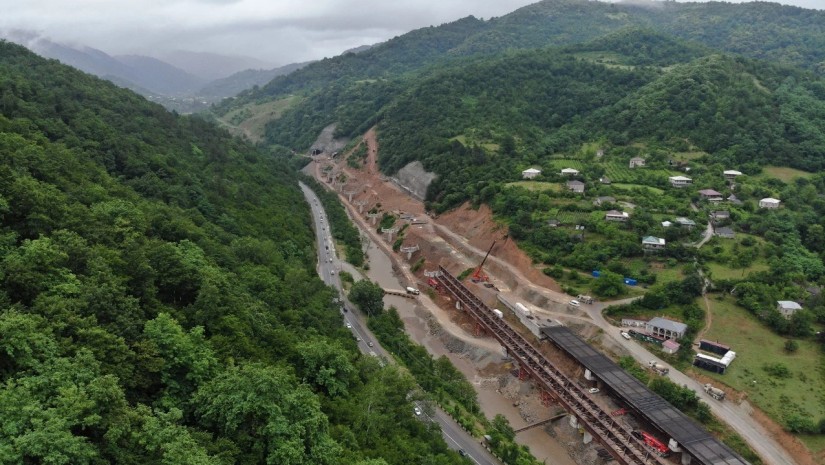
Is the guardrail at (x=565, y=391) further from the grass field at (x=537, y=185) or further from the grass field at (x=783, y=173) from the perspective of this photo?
the grass field at (x=783, y=173)

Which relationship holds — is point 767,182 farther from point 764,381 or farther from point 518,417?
point 518,417

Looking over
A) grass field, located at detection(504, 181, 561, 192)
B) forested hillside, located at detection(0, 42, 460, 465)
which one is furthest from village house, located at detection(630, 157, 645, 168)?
forested hillside, located at detection(0, 42, 460, 465)

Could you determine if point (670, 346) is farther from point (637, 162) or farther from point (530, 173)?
point (637, 162)

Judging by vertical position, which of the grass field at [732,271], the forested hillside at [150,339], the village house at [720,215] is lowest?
the grass field at [732,271]

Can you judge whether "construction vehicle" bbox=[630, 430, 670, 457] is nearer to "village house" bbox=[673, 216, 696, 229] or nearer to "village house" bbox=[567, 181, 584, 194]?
"village house" bbox=[673, 216, 696, 229]

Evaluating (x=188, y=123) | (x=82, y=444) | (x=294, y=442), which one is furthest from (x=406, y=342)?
(x=188, y=123)

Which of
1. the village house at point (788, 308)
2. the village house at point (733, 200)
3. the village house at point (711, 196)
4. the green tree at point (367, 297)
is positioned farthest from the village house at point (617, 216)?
the green tree at point (367, 297)

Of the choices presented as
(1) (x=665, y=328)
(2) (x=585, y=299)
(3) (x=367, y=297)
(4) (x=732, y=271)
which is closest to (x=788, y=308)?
(4) (x=732, y=271)
